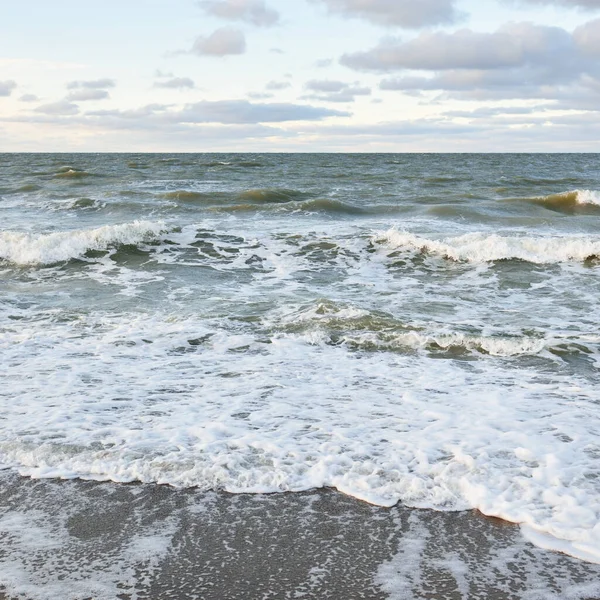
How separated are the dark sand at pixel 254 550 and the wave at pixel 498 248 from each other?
923 centimetres

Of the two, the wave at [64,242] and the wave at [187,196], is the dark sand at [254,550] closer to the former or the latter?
the wave at [64,242]

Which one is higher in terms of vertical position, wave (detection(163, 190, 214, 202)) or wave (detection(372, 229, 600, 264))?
wave (detection(163, 190, 214, 202))

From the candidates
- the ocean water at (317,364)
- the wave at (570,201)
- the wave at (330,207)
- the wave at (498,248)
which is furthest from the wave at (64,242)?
the wave at (570,201)

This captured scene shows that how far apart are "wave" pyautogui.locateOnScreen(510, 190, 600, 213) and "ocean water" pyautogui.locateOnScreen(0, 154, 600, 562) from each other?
5511 millimetres

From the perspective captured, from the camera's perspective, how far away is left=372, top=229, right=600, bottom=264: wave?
41.1 ft

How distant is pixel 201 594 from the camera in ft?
10.5

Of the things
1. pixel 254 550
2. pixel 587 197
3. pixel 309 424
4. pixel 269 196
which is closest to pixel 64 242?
pixel 309 424

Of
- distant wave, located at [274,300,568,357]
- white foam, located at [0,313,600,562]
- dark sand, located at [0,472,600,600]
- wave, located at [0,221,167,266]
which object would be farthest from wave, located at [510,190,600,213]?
dark sand, located at [0,472,600,600]

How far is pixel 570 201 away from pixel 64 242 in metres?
15.5

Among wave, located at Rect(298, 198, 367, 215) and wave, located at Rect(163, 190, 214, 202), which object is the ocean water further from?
wave, located at Rect(163, 190, 214, 202)

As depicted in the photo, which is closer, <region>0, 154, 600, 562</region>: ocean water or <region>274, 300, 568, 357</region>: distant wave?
<region>0, 154, 600, 562</region>: ocean water

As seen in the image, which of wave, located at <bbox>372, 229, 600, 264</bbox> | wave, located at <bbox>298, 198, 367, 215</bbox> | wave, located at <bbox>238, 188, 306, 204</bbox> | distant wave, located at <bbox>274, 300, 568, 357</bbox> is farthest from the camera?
wave, located at <bbox>238, 188, 306, 204</bbox>

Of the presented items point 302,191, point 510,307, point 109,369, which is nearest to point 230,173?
point 302,191

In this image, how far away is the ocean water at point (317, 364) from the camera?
173 inches
